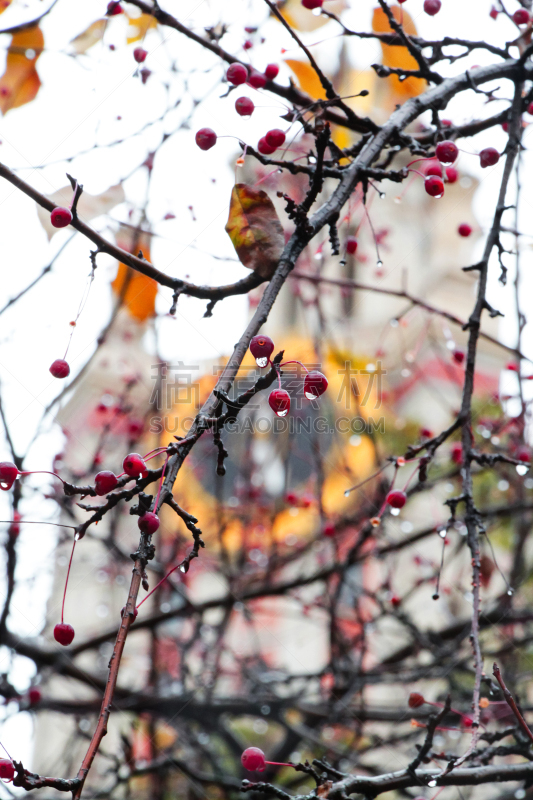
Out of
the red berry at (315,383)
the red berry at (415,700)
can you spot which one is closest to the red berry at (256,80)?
the red berry at (315,383)

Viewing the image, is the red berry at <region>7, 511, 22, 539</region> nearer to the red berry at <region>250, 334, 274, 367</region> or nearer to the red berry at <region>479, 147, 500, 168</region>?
the red berry at <region>250, 334, 274, 367</region>

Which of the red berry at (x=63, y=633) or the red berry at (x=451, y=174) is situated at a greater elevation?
the red berry at (x=451, y=174)

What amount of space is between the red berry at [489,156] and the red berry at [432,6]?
53cm

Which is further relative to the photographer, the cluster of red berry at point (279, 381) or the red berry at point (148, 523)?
the cluster of red berry at point (279, 381)

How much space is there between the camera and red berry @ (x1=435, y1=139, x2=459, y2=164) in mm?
1292

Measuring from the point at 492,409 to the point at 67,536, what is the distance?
216 centimetres

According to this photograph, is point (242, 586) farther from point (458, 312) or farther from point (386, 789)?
point (458, 312)

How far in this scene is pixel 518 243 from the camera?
6.65 ft

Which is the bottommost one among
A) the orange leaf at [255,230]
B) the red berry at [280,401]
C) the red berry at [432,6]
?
the red berry at [280,401]

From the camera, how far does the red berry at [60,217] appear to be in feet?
3.29

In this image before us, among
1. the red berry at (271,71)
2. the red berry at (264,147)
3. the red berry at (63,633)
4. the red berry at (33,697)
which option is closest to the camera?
the red berry at (63,633)

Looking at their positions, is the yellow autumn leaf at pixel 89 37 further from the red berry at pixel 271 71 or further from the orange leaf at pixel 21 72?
the red berry at pixel 271 71

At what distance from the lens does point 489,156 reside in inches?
58.4

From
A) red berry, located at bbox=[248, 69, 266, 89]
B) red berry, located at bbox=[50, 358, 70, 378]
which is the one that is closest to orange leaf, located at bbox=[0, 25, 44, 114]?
red berry, located at bbox=[248, 69, 266, 89]
